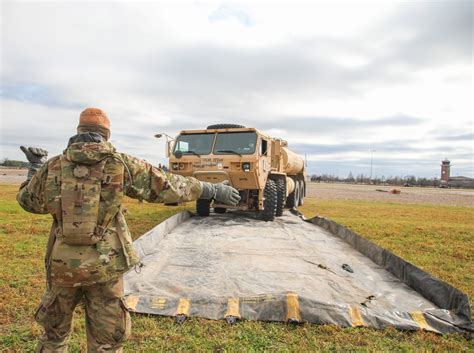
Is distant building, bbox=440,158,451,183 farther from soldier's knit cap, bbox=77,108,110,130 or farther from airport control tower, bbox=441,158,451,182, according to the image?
soldier's knit cap, bbox=77,108,110,130

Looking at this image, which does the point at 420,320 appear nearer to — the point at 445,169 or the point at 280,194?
the point at 280,194

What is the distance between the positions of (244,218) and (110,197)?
753 cm

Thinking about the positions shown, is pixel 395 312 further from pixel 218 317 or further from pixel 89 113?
pixel 89 113

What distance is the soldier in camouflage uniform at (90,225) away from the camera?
2.24 m

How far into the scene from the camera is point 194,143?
31.5ft

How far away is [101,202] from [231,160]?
6.72m

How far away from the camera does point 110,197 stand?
2324 mm

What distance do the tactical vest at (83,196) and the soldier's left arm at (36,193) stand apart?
0.30ft

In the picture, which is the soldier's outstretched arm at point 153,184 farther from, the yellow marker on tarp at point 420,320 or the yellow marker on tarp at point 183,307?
the yellow marker on tarp at point 420,320

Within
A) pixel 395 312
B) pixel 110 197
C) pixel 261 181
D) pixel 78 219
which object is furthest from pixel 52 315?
pixel 261 181

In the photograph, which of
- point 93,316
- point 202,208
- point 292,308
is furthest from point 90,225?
point 202,208

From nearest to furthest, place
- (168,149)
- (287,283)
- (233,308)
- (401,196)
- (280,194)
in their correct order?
(233,308), (287,283), (168,149), (280,194), (401,196)

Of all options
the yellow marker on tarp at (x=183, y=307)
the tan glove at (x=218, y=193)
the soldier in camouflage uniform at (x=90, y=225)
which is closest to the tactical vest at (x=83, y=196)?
the soldier in camouflage uniform at (x=90, y=225)

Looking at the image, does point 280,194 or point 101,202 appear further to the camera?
point 280,194
